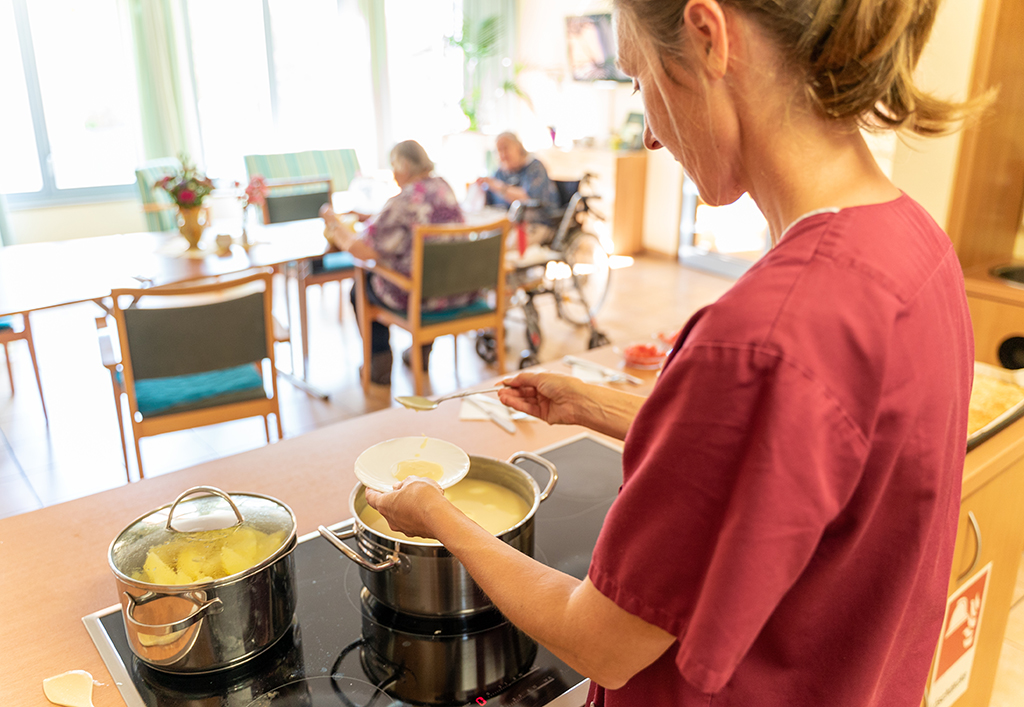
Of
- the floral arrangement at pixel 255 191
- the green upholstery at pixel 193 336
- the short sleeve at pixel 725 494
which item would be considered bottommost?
the green upholstery at pixel 193 336

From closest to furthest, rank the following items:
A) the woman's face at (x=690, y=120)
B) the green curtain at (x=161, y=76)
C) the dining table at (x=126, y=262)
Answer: the woman's face at (x=690, y=120) < the dining table at (x=126, y=262) < the green curtain at (x=161, y=76)

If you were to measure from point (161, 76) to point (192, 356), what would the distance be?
13.5 feet

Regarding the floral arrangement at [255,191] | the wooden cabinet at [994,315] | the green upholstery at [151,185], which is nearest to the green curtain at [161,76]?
the green upholstery at [151,185]

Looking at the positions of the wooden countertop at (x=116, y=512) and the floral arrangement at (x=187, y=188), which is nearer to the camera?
the wooden countertop at (x=116, y=512)

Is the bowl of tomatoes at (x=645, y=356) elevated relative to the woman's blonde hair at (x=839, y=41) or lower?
lower

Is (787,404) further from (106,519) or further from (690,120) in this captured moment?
(106,519)

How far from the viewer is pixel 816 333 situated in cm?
50

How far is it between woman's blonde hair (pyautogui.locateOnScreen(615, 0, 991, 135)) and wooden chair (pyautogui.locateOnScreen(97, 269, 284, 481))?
186 cm

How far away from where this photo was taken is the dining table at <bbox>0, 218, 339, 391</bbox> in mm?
2730

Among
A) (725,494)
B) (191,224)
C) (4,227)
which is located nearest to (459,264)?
(191,224)

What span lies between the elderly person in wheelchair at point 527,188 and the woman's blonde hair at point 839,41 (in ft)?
13.7

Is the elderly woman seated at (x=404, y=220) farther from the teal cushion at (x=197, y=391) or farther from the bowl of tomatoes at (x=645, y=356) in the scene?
the bowl of tomatoes at (x=645, y=356)

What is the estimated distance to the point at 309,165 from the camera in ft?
19.4

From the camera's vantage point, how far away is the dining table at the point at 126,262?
8.96 feet
